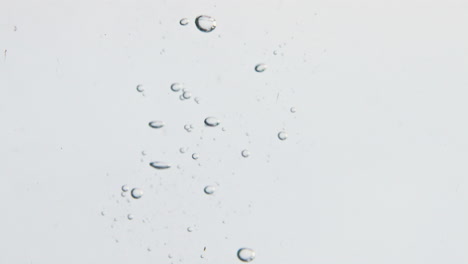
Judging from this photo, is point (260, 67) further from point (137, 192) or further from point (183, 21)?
point (137, 192)

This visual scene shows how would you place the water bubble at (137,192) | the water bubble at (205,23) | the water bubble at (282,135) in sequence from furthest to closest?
the water bubble at (282,135) → the water bubble at (137,192) → the water bubble at (205,23)

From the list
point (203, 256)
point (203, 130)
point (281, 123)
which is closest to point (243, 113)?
point (281, 123)

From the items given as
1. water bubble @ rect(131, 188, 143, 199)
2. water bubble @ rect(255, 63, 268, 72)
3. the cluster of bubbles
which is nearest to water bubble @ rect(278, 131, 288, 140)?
the cluster of bubbles

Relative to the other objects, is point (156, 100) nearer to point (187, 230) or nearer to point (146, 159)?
point (146, 159)

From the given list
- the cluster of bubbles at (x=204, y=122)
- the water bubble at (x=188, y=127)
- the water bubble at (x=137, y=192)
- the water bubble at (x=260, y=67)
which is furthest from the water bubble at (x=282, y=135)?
the water bubble at (x=137, y=192)

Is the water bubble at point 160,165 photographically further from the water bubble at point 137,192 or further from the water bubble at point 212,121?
the water bubble at point 212,121

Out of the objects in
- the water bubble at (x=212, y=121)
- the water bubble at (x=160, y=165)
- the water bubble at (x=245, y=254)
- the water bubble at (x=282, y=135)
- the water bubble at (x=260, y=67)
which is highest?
the water bubble at (x=260, y=67)
